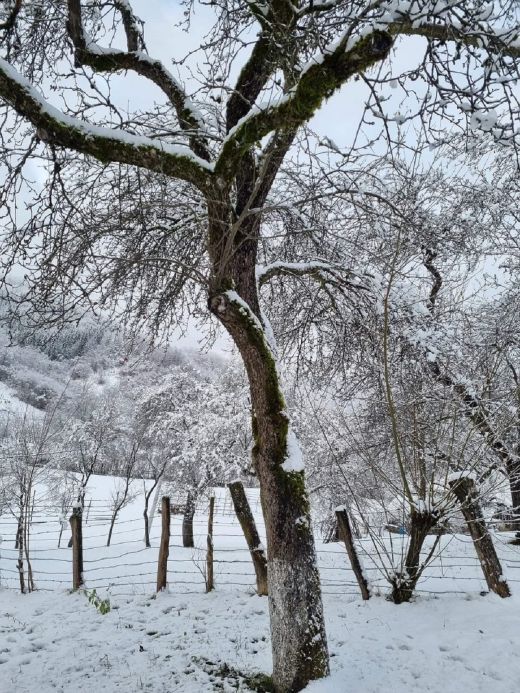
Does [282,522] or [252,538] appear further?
[252,538]

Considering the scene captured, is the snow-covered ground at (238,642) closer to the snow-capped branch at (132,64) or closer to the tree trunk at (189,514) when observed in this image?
the snow-capped branch at (132,64)

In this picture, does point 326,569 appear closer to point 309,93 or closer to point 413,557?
point 413,557

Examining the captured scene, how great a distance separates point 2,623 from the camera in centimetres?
509

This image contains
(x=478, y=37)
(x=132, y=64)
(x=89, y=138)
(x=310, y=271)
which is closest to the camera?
(x=478, y=37)

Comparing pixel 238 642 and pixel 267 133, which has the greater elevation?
pixel 267 133

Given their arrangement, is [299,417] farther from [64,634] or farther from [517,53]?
[517,53]

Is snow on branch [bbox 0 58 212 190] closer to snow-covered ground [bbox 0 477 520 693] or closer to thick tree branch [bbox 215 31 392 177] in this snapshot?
thick tree branch [bbox 215 31 392 177]

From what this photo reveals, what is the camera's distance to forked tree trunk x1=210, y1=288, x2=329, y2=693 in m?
2.80

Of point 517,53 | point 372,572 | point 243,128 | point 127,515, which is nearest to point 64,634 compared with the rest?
point 372,572

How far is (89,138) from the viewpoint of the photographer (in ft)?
8.66

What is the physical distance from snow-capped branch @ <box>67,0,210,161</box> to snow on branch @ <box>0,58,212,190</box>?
544 mm

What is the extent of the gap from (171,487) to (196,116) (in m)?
15.0

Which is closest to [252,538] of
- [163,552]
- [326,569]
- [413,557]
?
[163,552]

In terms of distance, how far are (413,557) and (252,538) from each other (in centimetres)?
202
